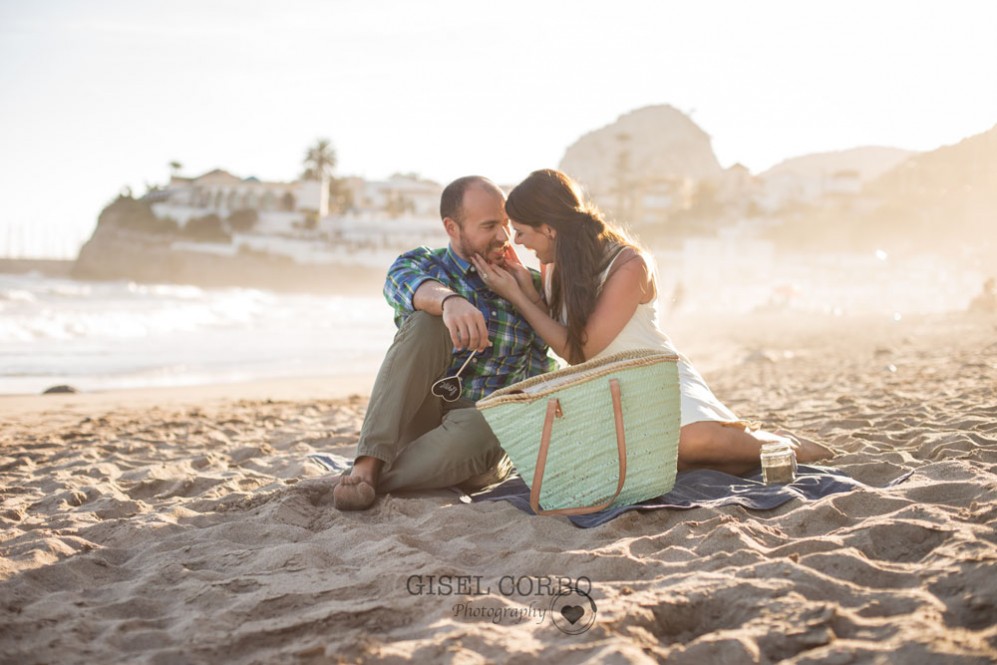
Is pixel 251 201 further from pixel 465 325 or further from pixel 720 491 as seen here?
pixel 720 491

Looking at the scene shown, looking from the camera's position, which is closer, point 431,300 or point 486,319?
point 431,300

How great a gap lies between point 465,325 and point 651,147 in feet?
480

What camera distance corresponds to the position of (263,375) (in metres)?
10.1

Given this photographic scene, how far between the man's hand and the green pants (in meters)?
0.16

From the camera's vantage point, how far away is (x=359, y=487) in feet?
9.43

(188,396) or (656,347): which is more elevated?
(656,347)

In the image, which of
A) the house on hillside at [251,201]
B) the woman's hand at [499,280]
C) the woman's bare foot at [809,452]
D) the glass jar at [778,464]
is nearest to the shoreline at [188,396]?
the woman's hand at [499,280]

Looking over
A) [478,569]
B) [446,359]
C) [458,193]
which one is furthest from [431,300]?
[478,569]

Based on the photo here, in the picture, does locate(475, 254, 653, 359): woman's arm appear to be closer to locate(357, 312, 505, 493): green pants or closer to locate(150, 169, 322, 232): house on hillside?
locate(357, 312, 505, 493): green pants

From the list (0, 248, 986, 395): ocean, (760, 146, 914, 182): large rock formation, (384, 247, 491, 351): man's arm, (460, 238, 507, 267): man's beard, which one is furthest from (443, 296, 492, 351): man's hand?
(760, 146, 914, 182): large rock formation

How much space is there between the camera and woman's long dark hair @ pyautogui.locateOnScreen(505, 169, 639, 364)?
3018mm

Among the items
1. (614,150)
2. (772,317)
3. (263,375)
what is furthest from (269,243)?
(614,150)

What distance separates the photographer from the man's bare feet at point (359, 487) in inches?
113

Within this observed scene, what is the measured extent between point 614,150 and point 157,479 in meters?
148
